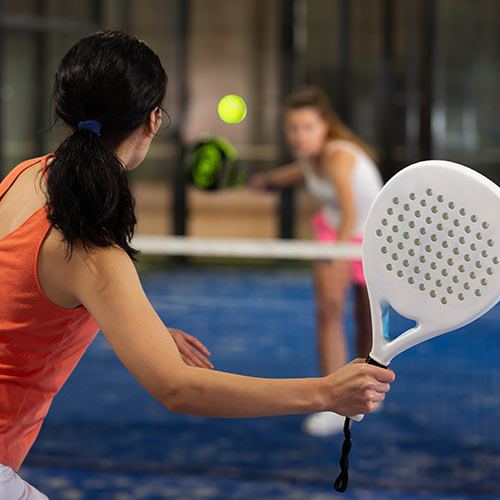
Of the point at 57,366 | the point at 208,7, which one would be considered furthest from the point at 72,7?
the point at 57,366

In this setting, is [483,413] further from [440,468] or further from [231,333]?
[231,333]

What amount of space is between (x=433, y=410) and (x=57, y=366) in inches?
111

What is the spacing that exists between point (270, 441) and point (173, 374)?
234 centimetres

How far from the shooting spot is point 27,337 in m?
1.35

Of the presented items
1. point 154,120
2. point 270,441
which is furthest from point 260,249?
point 154,120

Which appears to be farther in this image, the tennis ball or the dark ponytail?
the tennis ball

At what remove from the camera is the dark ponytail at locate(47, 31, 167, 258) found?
1258 mm

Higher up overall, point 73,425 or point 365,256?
point 365,256

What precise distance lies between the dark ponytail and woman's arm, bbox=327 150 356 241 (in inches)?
96.8

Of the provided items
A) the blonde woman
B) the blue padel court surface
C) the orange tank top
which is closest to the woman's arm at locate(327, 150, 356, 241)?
the blonde woman

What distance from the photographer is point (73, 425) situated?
143 inches

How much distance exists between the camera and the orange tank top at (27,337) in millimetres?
1294

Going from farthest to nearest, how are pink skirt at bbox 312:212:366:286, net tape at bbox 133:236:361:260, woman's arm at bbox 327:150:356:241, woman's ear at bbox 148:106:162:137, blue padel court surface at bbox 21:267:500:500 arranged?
pink skirt at bbox 312:212:366:286 < woman's arm at bbox 327:150:356:241 < net tape at bbox 133:236:361:260 < blue padel court surface at bbox 21:267:500:500 < woman's ear at bbox 148:106:162:137

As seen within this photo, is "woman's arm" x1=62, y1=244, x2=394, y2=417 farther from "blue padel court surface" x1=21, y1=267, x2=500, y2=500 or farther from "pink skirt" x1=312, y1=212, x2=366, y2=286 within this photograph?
"pink skirt" x1=312, y1=212, x2=366, y2=286
